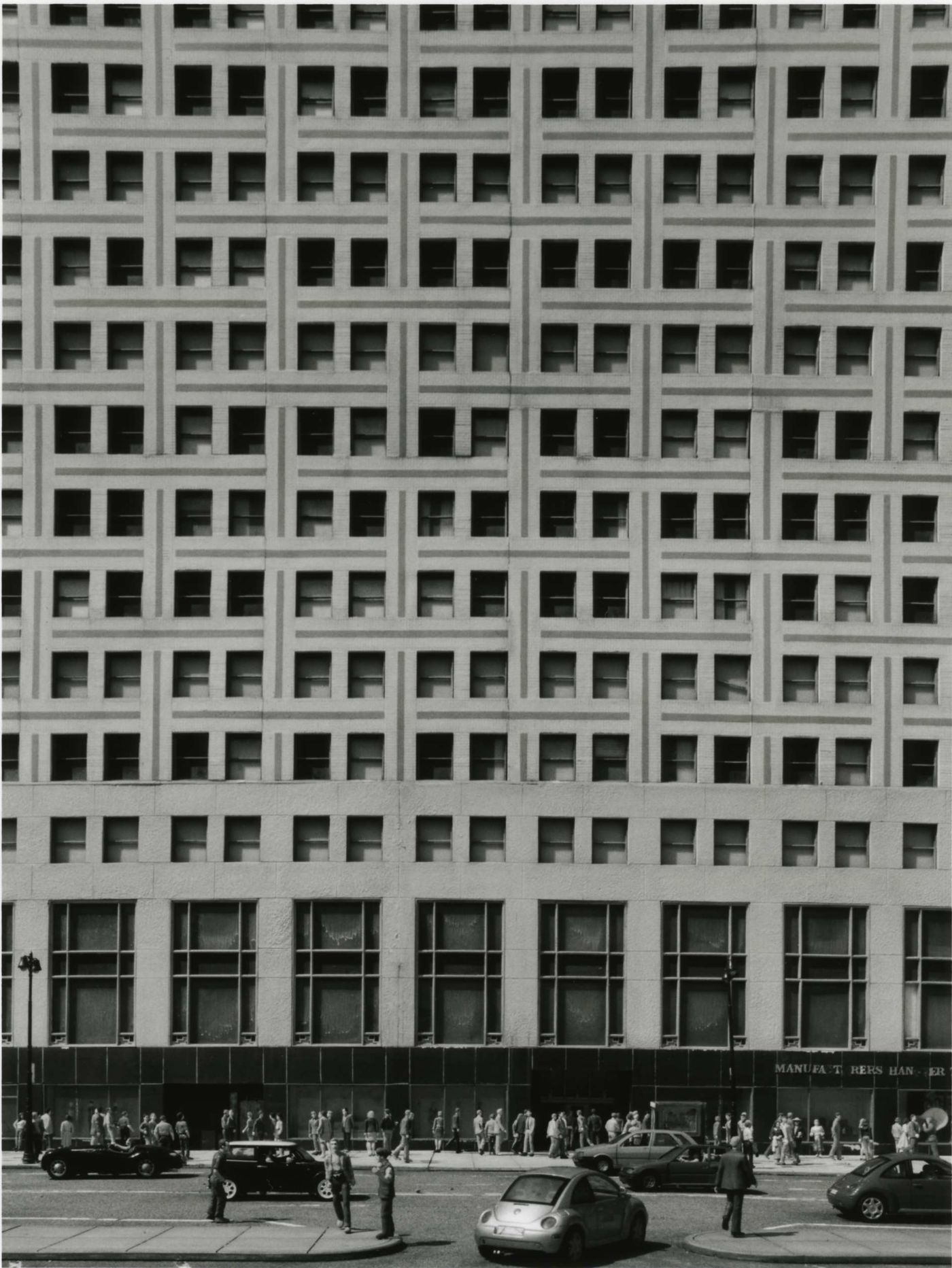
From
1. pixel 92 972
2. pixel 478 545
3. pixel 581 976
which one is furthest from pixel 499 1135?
pixel 478 545

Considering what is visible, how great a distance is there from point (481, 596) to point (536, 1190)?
3330cm

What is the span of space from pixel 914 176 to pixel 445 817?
31.0m

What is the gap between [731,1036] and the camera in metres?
51.1

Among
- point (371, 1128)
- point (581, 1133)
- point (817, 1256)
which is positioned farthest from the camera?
point (371, 1128)

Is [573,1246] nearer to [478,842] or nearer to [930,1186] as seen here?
[930,1186]

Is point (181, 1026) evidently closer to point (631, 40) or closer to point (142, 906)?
point (142, 906)

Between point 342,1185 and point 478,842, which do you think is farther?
point 478,842

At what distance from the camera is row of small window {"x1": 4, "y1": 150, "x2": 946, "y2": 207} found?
60594mm

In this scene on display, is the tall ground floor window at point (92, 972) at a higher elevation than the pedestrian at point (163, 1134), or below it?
higher

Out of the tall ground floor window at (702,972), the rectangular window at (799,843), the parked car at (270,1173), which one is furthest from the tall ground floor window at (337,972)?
the parked car at (270,1173)

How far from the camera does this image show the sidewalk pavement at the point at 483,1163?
158 ft

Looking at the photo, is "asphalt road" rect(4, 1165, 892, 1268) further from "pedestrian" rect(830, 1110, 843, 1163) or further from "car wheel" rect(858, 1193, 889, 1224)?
"pedestrian" rect(830, 1110, 843, 1163)

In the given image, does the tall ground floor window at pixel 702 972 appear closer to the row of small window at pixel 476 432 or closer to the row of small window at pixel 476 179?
the row of small window at pixel 476 432

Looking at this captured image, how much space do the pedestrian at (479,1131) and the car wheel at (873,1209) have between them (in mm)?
22178
